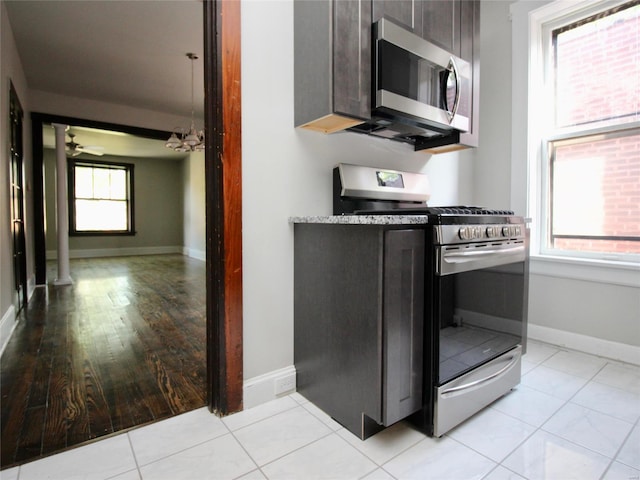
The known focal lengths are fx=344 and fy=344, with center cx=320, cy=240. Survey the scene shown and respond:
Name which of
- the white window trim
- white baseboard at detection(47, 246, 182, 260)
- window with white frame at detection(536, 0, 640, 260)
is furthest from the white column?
window with white frame at detection(536, 0, 640, 260)

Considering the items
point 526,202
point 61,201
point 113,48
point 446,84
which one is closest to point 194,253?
point 61,201

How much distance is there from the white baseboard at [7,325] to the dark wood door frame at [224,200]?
71.2 inches

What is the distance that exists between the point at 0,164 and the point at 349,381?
284cm

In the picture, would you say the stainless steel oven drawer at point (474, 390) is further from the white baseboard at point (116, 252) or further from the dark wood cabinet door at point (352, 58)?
the white baseboard at point (116, 252)

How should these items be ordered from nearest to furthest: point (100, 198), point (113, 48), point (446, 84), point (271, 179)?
point (271, 179) → point (446, 84) → point (113, 48) → point (100, 198)

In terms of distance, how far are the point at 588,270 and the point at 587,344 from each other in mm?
483

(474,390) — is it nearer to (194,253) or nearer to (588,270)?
(588,270)

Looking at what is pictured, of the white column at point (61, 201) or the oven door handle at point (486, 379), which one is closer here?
the oven door handle at point (486, 379)

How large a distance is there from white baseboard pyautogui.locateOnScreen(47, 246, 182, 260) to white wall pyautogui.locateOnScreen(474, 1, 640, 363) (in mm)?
8296

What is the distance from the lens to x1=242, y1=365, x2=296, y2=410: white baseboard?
1.59 meters

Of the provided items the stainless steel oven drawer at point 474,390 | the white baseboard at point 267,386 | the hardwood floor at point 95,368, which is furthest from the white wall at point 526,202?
the hardwood floor at point 95,368

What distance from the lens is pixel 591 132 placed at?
2.30 meters

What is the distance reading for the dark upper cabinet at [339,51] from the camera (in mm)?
1450

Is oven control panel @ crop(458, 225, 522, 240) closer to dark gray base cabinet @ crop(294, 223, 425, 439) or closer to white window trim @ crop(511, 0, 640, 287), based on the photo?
dark gray base cabinet @ crop(294, 223, 425, 439)
